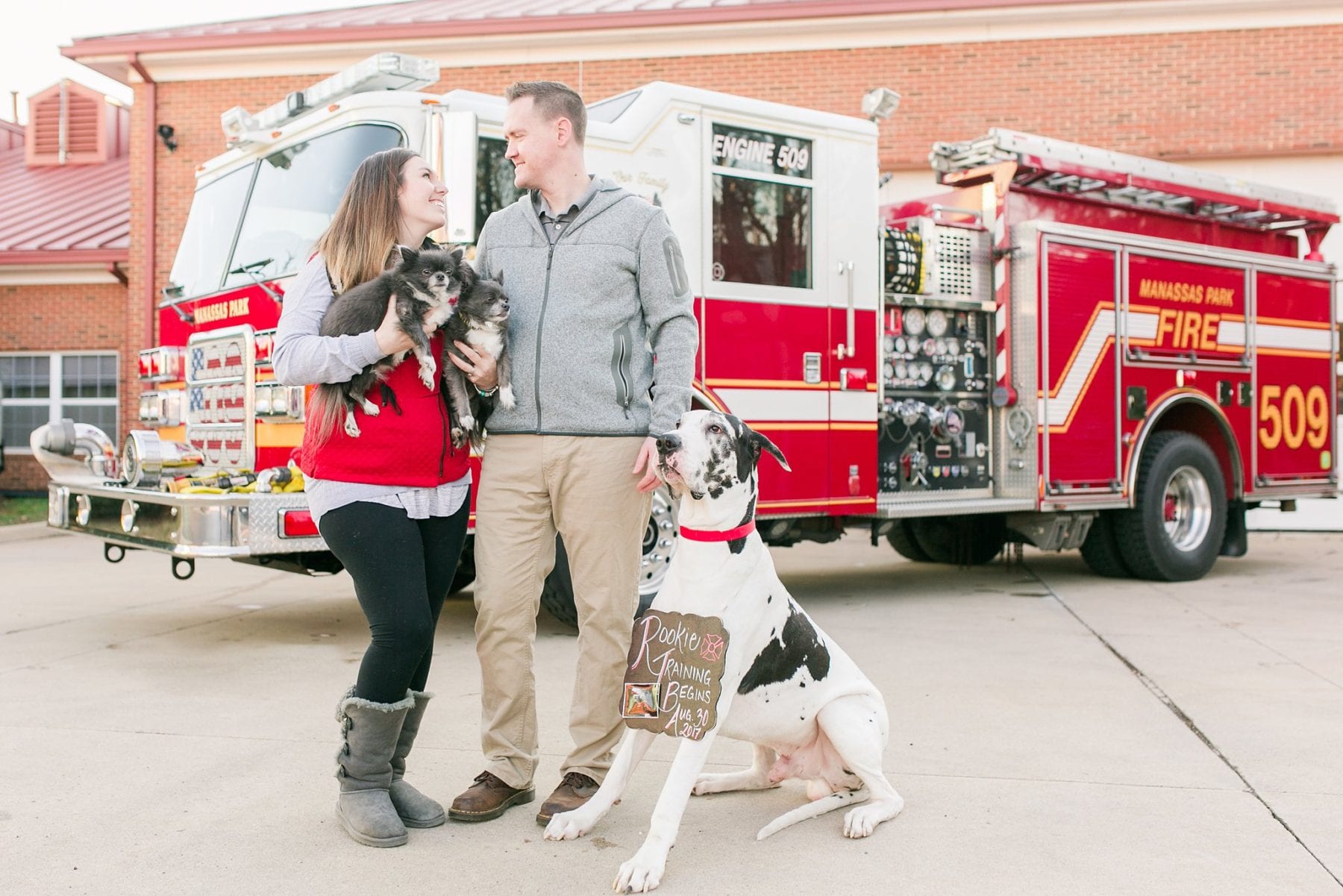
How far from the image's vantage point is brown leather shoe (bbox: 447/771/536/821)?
337 centimetres

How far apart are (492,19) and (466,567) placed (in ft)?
30.5

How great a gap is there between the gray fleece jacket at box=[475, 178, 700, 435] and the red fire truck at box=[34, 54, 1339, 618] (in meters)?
2.12

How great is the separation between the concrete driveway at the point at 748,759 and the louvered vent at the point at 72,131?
13.3 meters

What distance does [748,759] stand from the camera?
413cm

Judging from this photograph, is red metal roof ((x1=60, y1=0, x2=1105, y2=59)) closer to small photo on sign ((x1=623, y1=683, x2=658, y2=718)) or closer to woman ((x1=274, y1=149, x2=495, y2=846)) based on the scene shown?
woman ((x1=274, y1=149, x2=495, y2=846))

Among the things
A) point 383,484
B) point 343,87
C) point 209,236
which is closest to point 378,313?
point 383,484

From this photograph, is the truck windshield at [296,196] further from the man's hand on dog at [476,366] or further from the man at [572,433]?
the man's hand on dog at [476,366]

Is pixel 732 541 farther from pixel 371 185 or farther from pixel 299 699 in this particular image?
pixel 299 699

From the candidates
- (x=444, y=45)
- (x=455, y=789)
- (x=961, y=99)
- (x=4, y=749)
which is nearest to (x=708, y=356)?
(x=455, y=789)

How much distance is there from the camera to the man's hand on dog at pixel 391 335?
3068 millimetres

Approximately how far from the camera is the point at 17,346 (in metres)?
15.7

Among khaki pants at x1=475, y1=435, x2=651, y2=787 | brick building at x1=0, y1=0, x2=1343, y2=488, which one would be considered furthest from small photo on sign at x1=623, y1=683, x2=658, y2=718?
brick building at x1=0, y1=0, x2=1343, y2=488

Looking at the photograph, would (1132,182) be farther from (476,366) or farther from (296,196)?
(476,366)

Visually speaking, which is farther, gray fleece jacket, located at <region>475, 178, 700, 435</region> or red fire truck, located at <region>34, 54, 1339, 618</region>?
red fire truck, located at <region>34, 54, 1339, 618</region>
